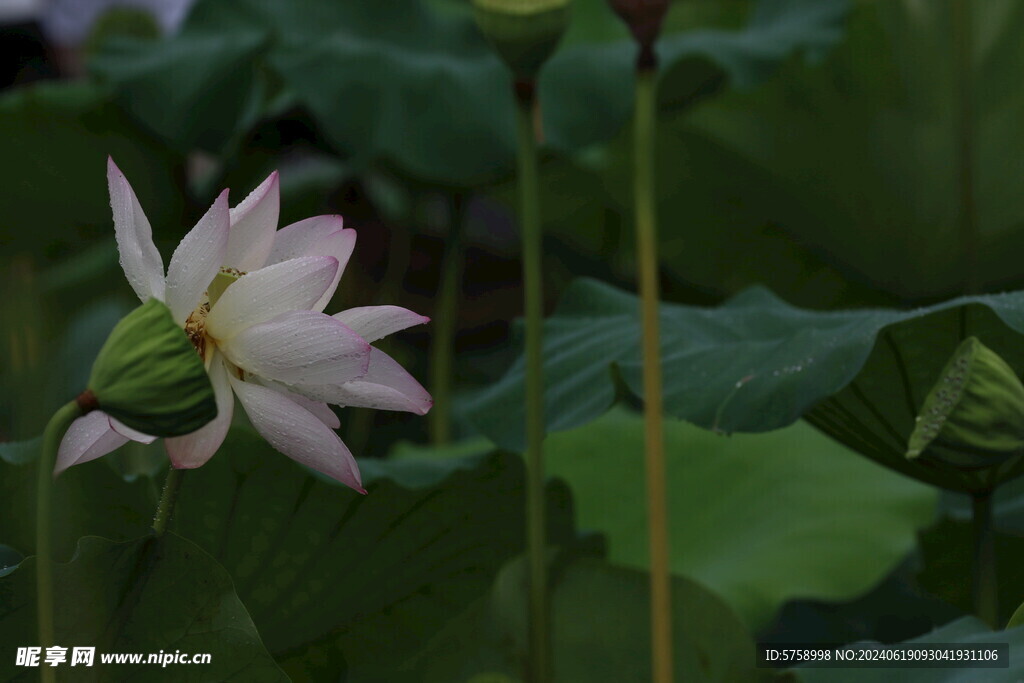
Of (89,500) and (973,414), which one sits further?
(89,500)

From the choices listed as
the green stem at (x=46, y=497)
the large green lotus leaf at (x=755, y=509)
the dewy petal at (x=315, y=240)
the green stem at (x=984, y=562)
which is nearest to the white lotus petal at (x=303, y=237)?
the dewy petal at (x=315, y=240)

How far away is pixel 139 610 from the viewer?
41cm

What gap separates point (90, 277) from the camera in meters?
1.27

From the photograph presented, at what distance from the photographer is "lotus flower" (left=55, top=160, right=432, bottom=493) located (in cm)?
33

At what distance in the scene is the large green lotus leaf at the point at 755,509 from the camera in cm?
85

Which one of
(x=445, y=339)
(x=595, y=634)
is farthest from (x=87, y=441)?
(x=445, y=339)

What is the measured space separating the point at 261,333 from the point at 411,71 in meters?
0.85

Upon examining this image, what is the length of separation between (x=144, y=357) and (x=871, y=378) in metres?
0.39

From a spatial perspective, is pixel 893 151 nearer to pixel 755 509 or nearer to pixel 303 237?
pixel 755 509

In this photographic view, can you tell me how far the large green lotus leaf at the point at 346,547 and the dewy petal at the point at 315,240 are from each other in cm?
19

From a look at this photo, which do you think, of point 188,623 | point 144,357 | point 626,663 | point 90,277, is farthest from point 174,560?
point 90,277

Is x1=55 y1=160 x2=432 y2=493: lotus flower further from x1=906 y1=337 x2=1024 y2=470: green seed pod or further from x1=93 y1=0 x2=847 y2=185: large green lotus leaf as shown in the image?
x1=93 y1=0 x2=847 y2=185: large green lotus leaf

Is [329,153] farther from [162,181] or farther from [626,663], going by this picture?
[626,663]

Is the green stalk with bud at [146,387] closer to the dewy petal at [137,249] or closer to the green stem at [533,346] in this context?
the dewy petal at [137,249]
